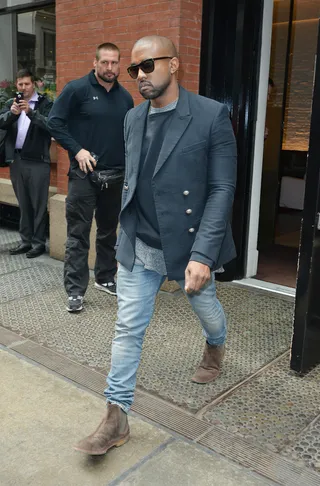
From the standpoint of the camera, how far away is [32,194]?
683 cm

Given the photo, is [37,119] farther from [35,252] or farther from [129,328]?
[129,328]

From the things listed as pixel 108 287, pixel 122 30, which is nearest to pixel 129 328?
pixel 108 287

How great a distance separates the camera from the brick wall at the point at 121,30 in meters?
5.14

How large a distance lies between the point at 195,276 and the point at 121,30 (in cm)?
376

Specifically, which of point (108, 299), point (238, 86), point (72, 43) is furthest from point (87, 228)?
point (72, 43)

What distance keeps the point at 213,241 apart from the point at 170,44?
1.04m

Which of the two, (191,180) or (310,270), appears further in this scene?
(310,270)

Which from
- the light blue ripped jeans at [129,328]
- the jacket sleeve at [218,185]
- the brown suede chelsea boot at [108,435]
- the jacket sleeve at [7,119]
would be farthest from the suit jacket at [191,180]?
the jacket sleeve at [7,119]

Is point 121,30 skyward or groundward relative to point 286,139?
skyward

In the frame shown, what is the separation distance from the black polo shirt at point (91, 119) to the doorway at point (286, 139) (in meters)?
2.32

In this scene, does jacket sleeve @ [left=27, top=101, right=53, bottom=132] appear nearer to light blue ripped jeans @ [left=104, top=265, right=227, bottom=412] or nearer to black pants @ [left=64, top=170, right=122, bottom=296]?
black pants @ [left=64, top=170, right=122, bottom=296]

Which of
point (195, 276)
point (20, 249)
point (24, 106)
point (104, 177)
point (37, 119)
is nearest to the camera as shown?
point (195, 276)

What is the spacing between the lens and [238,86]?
5.33 meters

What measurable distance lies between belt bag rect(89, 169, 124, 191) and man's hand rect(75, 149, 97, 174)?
0.10 meters
